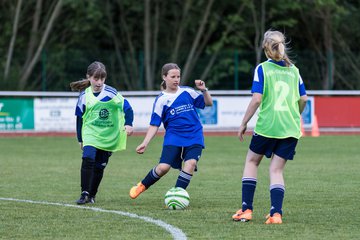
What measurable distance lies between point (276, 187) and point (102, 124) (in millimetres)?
2785

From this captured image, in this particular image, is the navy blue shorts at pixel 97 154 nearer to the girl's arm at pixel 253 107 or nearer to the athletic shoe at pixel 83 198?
the athletic shoe at pixel 83 198

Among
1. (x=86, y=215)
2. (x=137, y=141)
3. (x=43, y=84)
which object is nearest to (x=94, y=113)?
(x=86, y=215)

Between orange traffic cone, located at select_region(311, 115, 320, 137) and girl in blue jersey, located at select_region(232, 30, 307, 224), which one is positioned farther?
orange traffic cone, located at select_region(311, 115, 320, 137)

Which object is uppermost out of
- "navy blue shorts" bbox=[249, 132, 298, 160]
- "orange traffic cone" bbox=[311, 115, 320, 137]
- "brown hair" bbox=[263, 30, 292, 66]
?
"brown hair" bbox=[263, 30, 292, 66]

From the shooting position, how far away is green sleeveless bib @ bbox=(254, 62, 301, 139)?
8.54 m

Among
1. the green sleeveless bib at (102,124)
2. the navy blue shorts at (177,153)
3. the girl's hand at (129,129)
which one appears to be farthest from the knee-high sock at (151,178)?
the green sleeveless bib at (102,124)

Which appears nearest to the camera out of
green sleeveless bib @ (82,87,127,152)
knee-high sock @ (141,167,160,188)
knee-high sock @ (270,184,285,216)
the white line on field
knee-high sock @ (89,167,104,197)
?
the white line on field

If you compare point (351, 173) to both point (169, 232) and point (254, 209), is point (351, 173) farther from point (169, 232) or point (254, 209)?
point (169, 232)

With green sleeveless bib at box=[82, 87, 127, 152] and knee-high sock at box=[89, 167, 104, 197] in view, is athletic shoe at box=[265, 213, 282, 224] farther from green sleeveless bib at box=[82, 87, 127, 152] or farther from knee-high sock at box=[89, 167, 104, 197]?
knee-high sock at box=[89, 167, 104, 197]

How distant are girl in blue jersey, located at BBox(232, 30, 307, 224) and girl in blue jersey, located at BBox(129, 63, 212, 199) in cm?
143

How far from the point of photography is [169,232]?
318 inches

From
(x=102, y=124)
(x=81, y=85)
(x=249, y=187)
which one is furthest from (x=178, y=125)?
(x=249, y=187)

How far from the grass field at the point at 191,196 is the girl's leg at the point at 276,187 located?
0.63 ft

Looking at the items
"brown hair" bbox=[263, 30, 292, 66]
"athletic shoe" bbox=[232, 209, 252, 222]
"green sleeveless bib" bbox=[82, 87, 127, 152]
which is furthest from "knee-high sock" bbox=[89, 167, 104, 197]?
"brown hair" bbox=[263, 30, 292, 66]
